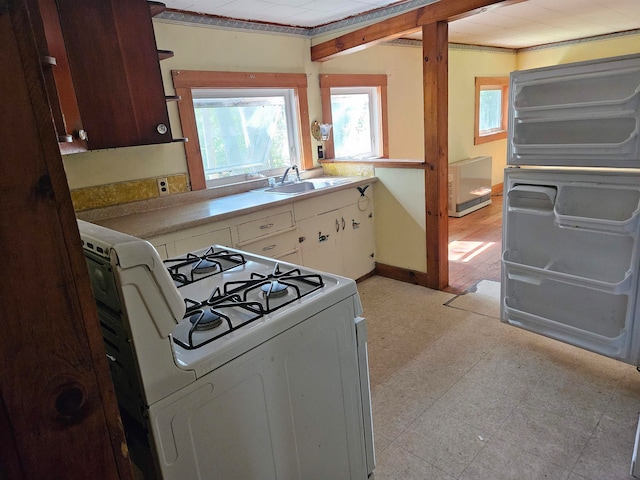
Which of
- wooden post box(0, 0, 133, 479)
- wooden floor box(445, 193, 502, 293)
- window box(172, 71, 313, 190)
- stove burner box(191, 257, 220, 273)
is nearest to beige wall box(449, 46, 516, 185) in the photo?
wooden floor box(445, 193, 502, 293)

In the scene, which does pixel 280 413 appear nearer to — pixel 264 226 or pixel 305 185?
pixel 264 226

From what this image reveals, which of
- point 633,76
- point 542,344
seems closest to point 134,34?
point 633,76

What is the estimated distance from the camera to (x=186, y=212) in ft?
9.14

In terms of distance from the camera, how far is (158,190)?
3018 mm

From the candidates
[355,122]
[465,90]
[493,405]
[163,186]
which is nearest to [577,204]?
[493,405]

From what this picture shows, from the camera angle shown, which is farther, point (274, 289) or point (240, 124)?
point (240, 124)

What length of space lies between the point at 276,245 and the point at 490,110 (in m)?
5.20

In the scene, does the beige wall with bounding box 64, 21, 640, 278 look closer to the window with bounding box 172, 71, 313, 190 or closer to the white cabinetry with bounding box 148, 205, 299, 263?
the window with bounding box 172, 71, 313, 190

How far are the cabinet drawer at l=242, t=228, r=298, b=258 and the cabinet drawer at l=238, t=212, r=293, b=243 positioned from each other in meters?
0.05

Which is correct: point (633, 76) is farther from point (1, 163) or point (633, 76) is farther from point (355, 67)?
point (355, 67)

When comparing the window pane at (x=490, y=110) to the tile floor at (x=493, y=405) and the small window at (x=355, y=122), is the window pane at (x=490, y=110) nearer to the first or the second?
the small window at (x=355, y=122)

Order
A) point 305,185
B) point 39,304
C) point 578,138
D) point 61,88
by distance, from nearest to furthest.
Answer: point 39,304 → point 61,88 → point 578,138 → point 305,185

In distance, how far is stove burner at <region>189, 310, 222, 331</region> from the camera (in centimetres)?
109

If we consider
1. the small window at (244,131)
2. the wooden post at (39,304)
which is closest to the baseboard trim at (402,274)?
the small window at (244,131)
